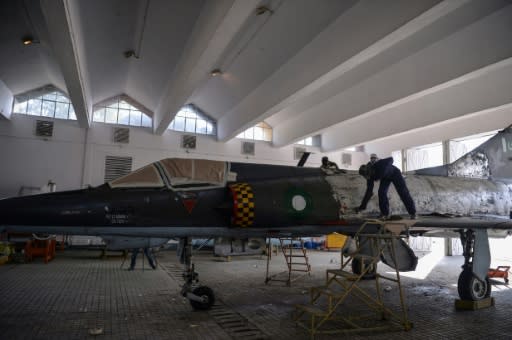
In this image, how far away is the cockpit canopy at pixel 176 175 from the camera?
5.83m

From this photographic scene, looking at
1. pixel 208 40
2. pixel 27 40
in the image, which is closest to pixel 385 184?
pixel 208 40

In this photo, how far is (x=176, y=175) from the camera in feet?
20.1

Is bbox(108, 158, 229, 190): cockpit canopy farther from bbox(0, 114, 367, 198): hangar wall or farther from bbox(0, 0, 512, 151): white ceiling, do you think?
bbox(0, 114, 367, 198): hangar wall

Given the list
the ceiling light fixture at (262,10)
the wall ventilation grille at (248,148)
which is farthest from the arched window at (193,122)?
the ceiling light fixture at (262,10)

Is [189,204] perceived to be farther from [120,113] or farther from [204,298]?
[120,113]

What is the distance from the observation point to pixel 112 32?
39.3 feet

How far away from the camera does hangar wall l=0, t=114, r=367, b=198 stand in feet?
51.5

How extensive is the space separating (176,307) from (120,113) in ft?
46.7

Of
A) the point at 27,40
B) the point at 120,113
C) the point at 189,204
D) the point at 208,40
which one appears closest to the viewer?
the point at 189,204

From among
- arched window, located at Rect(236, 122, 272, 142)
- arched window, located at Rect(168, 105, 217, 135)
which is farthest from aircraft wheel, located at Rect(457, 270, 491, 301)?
arched window, located at Rect(236, 122, 272, 142)

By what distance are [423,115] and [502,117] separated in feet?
12.0

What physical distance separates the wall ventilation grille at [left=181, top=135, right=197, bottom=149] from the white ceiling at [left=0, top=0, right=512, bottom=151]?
66.2 inches

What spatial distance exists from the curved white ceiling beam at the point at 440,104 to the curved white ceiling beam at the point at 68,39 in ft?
34.8

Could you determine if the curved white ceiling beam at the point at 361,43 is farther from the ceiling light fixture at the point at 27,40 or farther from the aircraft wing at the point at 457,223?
the ceiling light fixture at the point at 27,40
